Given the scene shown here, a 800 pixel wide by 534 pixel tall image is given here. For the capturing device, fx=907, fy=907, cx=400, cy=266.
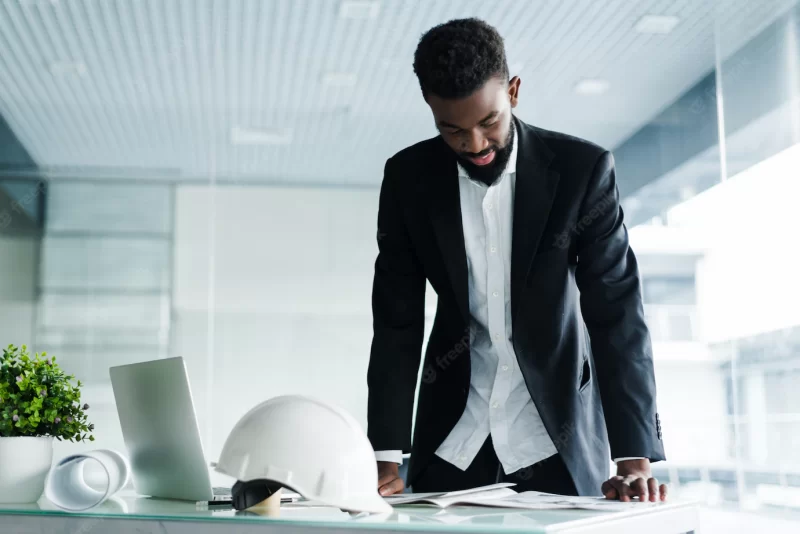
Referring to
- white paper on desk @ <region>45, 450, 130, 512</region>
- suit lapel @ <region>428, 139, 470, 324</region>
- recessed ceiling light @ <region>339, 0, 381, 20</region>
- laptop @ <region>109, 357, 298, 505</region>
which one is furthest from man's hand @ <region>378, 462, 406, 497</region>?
recessed ceiling light @ <region>339, 0, 381, 20</region>

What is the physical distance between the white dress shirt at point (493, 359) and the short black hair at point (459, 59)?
0.57 ft

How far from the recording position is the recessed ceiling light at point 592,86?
15.1ft

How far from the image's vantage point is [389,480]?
4.30 ft

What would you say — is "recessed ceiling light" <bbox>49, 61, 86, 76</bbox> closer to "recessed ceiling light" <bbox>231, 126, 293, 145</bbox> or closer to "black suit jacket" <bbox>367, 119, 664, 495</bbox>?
"recessed ceiling light" <bbox>231, 126, 293, 145</bbox>

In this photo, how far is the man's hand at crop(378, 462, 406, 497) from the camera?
1286mm

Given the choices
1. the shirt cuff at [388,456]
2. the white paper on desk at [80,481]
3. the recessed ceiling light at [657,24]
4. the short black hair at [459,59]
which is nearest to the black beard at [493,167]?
the short black hair at [459,59]

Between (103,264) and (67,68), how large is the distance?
971 mm

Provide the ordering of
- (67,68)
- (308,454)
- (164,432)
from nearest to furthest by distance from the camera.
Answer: (308,454) → (164,432) → (67,68)

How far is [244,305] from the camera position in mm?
4539

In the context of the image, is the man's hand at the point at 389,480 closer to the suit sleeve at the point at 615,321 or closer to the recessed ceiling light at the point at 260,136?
the suit sleeve at the point at 615,321

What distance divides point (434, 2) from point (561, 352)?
292cm

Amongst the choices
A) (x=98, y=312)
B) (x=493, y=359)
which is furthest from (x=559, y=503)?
(x=98, y=312)

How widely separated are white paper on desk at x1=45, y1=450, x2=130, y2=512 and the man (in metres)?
0.39

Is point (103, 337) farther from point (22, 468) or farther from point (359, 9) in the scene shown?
point (22, 468)
